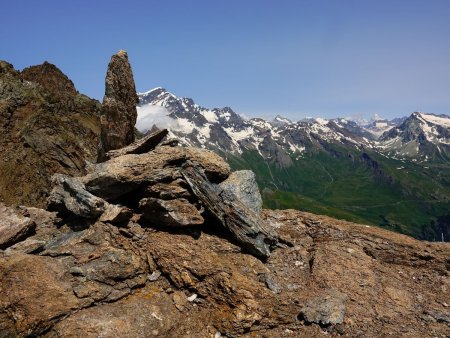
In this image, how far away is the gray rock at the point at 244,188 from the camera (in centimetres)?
2795

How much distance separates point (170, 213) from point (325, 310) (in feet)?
34.8

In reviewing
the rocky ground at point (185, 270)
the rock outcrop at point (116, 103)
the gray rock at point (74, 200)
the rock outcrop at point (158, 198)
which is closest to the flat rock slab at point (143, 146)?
the rocky ground at point (185, 270)

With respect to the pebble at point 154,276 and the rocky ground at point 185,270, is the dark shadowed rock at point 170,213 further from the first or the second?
the pebble at point 154,276

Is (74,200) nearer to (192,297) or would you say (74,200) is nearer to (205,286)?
(192,297)

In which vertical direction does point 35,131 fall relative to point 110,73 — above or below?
below

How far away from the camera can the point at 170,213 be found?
23.3m

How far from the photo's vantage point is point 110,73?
30781 millimetres

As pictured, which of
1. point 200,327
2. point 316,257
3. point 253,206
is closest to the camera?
point 200,327

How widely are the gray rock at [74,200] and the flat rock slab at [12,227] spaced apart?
224cm

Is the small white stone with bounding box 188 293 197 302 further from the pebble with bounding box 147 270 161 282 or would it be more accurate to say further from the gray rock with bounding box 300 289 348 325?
the gray rock with bounding box 300 289 348 325

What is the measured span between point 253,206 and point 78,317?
14690 mm

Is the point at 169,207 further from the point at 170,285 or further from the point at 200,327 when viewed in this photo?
the point at 200,327

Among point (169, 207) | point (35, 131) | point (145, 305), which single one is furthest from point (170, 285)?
point (35, 131)

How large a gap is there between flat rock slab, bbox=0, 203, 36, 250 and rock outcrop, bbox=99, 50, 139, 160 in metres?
8.76
